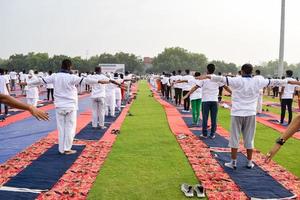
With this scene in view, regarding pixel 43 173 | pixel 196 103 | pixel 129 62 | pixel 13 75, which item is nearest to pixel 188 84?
pixel 196 103

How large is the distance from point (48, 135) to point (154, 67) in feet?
376

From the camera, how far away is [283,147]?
10289 millimetres

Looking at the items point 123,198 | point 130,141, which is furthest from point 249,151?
point 130,141

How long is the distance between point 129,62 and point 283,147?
10226 cm

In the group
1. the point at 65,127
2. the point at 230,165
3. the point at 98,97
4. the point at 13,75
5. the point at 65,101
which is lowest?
the point at 230,165

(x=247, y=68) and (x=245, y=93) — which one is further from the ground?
(x=247, y=68)

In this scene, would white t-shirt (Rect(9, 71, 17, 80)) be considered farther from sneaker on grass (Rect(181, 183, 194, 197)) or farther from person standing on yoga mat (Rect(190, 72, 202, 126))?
sneaker on grass (Rect(181, 183, 194, 197))

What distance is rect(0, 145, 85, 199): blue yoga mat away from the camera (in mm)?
6474

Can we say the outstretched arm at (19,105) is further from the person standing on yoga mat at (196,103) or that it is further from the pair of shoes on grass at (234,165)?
the person standing on yoga mat at (196,103)

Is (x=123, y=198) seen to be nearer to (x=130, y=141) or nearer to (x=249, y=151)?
(x=249, y=151)

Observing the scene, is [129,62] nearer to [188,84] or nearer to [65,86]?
[188,84]

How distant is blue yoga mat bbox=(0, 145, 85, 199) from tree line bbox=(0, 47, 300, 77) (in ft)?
243

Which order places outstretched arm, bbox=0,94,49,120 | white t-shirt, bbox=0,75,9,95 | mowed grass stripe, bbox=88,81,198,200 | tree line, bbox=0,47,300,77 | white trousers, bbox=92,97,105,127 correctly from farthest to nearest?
tree line, bbox=0,47,300,77, white t-shirt, bbox=0,75,9,95, white trousers, bbox=92,97,105,127, mowed grass stripe, bbox=88,81,198,200, outstretched arm, bbox=0,94,49,120

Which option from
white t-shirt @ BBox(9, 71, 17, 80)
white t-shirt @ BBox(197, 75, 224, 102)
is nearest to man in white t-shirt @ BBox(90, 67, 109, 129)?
white t-shirt @ BBox(197, 75, 224, 102)
